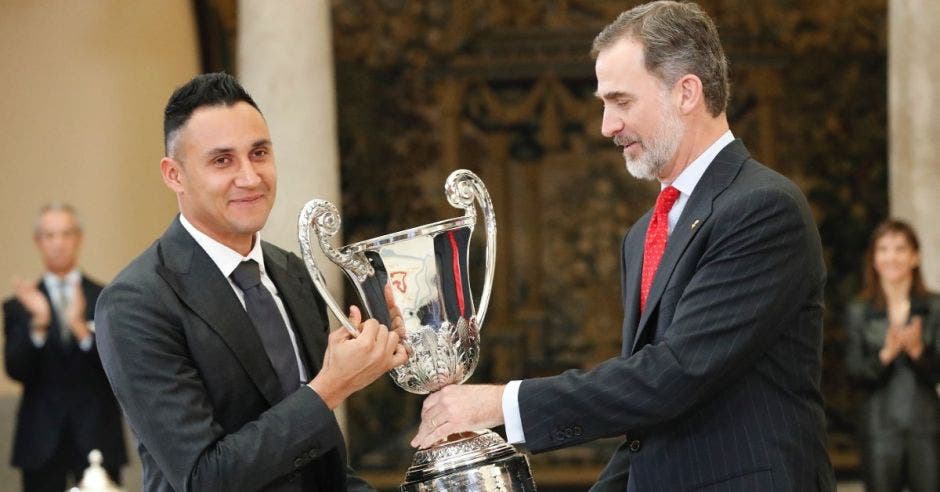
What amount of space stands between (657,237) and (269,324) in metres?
0.81

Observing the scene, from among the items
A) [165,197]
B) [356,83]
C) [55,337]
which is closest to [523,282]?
[356,83]

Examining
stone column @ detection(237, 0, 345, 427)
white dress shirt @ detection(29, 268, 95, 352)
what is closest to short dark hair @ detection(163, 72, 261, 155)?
white dress shirt @ detection(29, 268, 95, 352)

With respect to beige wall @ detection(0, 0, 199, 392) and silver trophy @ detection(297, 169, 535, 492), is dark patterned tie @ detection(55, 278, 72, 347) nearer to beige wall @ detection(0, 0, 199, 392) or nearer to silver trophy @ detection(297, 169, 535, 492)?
beige wall @ detection(0, 0, 199, 392)

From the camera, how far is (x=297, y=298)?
2.87 meters

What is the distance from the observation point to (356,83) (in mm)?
10430

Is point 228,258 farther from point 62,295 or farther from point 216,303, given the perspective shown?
point 62,295

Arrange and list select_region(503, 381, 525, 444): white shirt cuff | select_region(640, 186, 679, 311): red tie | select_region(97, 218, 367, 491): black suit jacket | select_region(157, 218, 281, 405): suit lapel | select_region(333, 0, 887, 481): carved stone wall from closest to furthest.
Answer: select_region(97, 218, 367, 491): black suit jacket < select_region(157, 218, 281, 405): suit lapel < select_region(503, 381, 525, 444): white shirt cuff < select_region(640, 186, 679, 311): red tie < select_region(333, 0, 887, 481): carved stone wall

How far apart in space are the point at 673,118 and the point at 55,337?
4.39 meters

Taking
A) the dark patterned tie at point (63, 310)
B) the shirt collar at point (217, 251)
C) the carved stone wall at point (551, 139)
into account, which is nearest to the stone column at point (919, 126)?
the carved stone wall at point (551, 139)

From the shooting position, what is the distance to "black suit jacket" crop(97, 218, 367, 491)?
252 centimetres

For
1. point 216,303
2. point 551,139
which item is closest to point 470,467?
point 216,303

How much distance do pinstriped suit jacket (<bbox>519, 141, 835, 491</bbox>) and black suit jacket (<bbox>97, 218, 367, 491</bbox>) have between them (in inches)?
19.8

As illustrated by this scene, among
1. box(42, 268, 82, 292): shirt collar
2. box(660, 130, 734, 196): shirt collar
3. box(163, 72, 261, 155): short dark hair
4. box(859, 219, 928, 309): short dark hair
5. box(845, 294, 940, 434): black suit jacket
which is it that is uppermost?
box(163, 72, 261, 155): short dark hair

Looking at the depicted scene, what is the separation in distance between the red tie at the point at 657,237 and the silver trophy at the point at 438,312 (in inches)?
12.9
